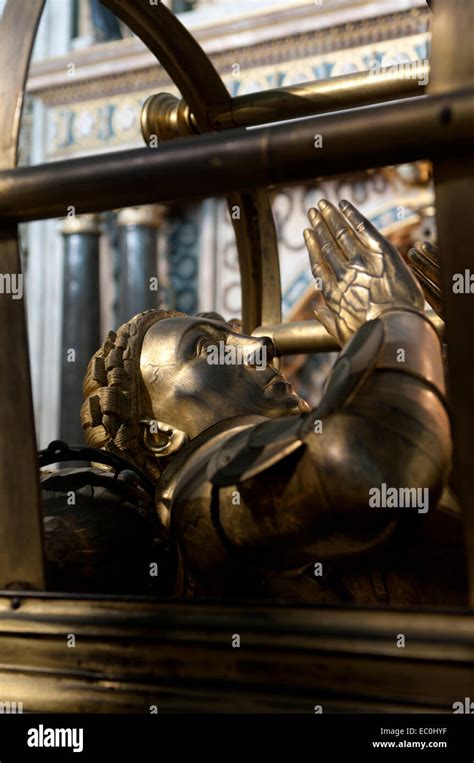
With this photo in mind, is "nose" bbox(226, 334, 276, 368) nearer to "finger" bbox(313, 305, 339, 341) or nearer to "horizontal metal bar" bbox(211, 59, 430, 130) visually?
"finger" bbox(313, 305, 339, 341)

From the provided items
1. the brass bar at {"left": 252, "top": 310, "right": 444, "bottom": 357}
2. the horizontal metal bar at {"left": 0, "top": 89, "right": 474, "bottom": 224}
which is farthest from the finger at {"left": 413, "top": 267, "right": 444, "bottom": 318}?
the horizontal metal bar at {"left": 0, "top": 89, "right": 474, "bottom": 224}

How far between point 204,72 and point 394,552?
32.7 inches

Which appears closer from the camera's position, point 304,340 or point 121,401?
point 121,401

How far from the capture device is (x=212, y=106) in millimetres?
1485

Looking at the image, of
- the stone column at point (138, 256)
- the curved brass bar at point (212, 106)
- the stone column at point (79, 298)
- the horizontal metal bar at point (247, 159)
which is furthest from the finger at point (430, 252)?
the stone column at point (79, 298)

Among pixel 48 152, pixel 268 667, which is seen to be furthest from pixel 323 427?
pixel 48 152

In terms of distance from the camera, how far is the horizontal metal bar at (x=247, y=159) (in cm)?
72

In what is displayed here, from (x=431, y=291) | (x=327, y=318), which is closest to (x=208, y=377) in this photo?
(x=327, y=318)

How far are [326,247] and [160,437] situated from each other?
0.34 meters

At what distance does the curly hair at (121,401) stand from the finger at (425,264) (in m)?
0.35

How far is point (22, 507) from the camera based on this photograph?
889 mm

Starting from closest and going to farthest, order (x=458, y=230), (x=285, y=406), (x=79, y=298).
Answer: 1. (x=458, y=230)
2. (x=285, y=406)
3. (x=79, y=298)

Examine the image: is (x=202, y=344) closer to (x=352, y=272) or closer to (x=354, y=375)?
(x=352, y=272)

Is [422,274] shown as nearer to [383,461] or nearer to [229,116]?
[229,116]
